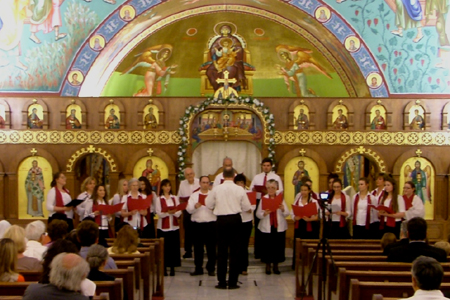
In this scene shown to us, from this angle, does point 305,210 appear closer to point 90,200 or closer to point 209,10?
point 90,200

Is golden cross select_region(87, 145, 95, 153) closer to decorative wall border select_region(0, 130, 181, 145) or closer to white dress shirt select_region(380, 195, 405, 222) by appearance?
decorative wall border select_region(0, 130, 181, 145)

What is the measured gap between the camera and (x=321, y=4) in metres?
16.1

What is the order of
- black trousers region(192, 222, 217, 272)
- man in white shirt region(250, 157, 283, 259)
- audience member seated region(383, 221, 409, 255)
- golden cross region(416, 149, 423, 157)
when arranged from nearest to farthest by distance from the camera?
audience member seated region(383, 221, 409, 255) < black trousers region(192, 222, 217, 272) < man in white shirt region(250, 157, 283, 259) < golden cross region(416, 149, 423, 157)

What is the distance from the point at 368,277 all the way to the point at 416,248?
2.99 ft

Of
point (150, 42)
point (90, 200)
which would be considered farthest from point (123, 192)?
point (150, 42)

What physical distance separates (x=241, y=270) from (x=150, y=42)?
9.20 meters

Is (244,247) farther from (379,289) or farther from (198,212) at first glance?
(379,289)

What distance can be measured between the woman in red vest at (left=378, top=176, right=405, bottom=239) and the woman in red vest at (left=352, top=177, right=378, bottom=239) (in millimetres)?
235

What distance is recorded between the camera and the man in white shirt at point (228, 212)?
942 centimetres

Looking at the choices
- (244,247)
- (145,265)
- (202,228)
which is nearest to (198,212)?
(202,228)

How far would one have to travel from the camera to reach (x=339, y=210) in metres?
10.8

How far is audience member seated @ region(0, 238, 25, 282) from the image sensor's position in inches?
223

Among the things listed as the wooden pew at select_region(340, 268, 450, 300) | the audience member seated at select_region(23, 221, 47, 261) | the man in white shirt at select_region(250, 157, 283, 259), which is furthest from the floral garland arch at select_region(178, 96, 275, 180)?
the wooden pew at select_region(340, 268, 450, 300)

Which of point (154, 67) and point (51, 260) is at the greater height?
point (154, 67)
